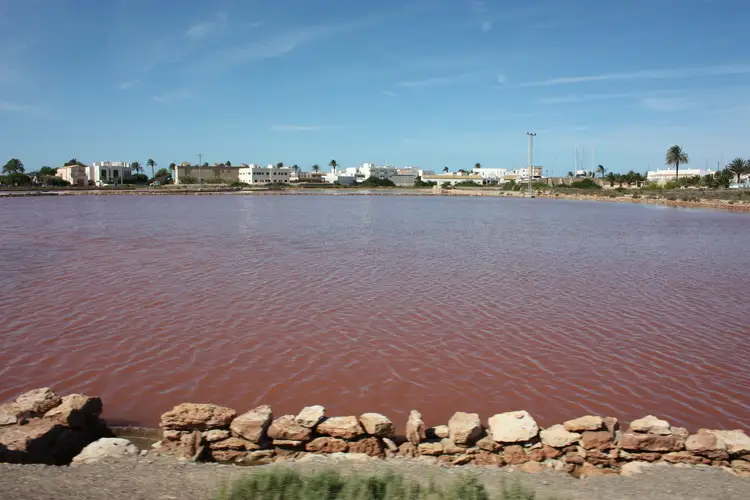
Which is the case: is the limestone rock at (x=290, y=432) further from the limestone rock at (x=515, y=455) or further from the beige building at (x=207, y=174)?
the beige building at (x=207, y=174)

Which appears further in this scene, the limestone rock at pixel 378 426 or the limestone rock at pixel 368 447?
the limestone rock at pixel 378 426

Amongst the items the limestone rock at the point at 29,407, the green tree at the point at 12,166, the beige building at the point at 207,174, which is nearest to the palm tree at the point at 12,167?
the green tree at the point at 12,166

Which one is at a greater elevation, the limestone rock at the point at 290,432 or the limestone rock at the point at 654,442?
the limestone rock at the point at 290,432

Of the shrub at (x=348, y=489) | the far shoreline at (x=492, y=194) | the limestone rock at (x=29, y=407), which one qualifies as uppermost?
the far shoreline at (x=492, y=194)

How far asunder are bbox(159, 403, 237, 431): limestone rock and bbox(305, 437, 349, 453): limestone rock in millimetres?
1050

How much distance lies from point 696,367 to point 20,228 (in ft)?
132

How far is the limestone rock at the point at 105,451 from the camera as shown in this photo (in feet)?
19.9

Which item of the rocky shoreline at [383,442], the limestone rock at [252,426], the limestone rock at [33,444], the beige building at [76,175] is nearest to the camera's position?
the limestone rock at [33,444]

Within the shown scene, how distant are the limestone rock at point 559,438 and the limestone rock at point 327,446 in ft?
7.69

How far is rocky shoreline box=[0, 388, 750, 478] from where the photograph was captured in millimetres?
6230

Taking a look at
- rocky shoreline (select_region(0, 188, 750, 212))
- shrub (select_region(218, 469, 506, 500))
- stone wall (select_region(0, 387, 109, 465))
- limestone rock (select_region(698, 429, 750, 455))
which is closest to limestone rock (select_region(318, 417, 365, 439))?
shrub (select_region(218, 469, 506, 500))

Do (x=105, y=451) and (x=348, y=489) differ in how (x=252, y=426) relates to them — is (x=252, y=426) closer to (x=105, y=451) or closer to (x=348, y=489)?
(x=105, y=451)

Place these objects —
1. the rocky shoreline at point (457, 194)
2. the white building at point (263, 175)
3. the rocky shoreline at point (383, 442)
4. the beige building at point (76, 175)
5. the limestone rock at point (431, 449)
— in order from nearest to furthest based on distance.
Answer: the rocky shoreline at point (383, 442), the limestone rock at point (431, 449), the rocky shoreline at point (457, 194), the beige building at point (76, 175), the white building at point (263, 175)

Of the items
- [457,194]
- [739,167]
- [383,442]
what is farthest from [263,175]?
[383,442]
